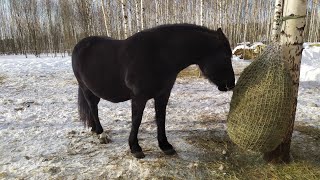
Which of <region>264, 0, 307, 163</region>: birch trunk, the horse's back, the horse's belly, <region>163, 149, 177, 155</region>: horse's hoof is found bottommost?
<region>163, 149, 177, 155</region>: horse's hoof

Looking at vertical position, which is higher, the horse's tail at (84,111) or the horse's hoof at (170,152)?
the horse's tail at (84,111)

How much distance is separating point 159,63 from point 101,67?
0.93 meters

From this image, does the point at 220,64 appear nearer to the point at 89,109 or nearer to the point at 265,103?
the point at 265,103

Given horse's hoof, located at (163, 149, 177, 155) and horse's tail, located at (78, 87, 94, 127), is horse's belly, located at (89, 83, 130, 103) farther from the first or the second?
Result: horse's hoof, located at (163, 149, 177, 155)

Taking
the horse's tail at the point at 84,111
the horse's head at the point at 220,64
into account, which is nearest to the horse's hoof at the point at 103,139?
the horse's tail at the point at 84,111

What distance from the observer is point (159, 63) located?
3191mm

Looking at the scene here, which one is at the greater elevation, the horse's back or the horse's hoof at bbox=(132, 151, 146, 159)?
the horse's back

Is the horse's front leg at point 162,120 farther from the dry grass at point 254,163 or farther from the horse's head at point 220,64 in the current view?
the horse's head at point 220,64

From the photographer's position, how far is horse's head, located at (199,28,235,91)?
3043 millimetres

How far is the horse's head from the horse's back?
3.50ft

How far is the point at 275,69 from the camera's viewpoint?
2.72 meters

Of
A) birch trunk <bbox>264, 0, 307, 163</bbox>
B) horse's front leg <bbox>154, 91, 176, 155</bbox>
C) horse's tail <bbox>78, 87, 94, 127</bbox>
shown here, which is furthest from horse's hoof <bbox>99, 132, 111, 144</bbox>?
birch trunk <bbox>264, 0, 307, 163</bbox>

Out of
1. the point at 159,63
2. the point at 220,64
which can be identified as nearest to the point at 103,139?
the point at 159,63

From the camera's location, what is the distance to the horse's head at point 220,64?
3043 millimetres
